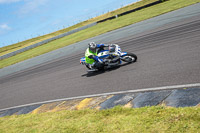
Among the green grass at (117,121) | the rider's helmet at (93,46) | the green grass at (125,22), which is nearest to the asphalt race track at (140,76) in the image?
the rider's helmet at (93,46)

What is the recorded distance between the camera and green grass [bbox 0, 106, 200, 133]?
415cm

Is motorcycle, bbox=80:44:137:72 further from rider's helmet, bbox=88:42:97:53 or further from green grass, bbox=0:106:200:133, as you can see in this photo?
green grass, bbox=0:106:200:133

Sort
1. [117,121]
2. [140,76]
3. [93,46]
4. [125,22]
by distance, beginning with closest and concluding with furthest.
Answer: [117,121] < [140,76] < [93,46] < [125,22]

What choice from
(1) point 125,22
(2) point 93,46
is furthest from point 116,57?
(1) point 125,22

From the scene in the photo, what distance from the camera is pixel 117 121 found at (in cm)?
500

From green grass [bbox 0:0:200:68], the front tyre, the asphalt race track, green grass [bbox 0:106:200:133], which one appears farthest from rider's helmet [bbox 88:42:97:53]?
green grass [bbox 0:0:200:68]

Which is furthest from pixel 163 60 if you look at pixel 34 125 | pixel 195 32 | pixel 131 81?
pixel 34 125

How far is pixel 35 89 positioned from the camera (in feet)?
38.1

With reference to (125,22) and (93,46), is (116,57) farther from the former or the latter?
(125,22)

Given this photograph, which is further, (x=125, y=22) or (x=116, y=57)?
(x=125, y=22)

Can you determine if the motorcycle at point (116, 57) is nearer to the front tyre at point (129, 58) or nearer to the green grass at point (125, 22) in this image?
the front tyre at point (129, 58)

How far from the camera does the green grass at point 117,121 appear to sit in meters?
4.15

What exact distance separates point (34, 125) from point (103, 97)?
238 cm

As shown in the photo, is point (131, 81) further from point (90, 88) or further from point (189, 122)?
point (189, 122)
